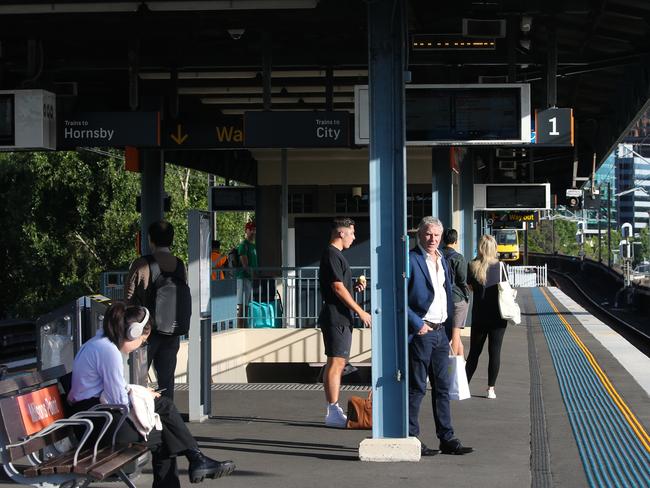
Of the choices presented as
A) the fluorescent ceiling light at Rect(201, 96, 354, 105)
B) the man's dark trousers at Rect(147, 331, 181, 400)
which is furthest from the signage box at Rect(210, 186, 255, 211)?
the man's dark trousers at Rect(147, 331, 181, 400)

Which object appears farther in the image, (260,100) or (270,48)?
(260,100)

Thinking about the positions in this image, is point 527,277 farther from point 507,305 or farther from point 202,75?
point 507,305

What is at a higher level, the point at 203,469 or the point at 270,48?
the point at 270,48

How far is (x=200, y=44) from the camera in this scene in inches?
644

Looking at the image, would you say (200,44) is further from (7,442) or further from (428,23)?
(7,442)

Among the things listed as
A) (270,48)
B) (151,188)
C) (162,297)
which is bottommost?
(162,297)

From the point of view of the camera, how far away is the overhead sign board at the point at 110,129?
1359 centimetres

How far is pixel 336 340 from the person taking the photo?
10.1 meters

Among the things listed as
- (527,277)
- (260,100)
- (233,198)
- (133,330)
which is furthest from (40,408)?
(527,277)

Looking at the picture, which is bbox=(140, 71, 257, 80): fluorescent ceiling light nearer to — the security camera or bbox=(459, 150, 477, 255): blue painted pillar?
the security camera

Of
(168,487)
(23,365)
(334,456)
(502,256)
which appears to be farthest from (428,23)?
(502,256)

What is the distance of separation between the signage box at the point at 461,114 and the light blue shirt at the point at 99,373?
10.6 feet

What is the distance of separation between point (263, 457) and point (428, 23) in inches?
314

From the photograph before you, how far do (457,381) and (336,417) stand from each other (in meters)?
1.11
